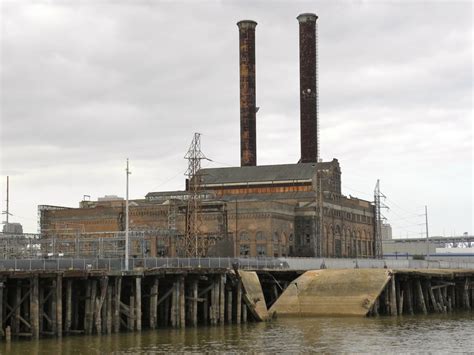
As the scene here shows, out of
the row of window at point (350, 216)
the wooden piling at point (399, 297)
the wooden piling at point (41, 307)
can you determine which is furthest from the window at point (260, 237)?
the wooden piling at point (41, 307)

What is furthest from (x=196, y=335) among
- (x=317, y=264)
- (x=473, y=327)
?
(x=317, y=264)

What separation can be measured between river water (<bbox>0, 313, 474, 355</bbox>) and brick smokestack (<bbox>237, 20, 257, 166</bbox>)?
7247 centimetres

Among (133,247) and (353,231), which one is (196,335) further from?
(353,231)

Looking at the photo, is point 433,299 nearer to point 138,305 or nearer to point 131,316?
point 138,305

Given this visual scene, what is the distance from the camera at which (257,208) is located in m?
112

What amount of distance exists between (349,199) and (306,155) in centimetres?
1042

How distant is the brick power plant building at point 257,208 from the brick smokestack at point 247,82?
15cm

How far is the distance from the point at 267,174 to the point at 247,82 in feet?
48.0

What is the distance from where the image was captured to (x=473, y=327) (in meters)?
58.4

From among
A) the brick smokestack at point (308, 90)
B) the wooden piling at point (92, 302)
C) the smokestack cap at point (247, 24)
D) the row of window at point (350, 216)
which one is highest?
the smokestack cap at point (247, 24)

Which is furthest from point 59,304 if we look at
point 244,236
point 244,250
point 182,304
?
point 244,236

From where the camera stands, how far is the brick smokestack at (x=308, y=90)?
130 meters

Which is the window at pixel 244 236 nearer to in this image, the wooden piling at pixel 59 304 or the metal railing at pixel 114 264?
the metal railing at pixel 114 264

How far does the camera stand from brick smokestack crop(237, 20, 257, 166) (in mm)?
130375
